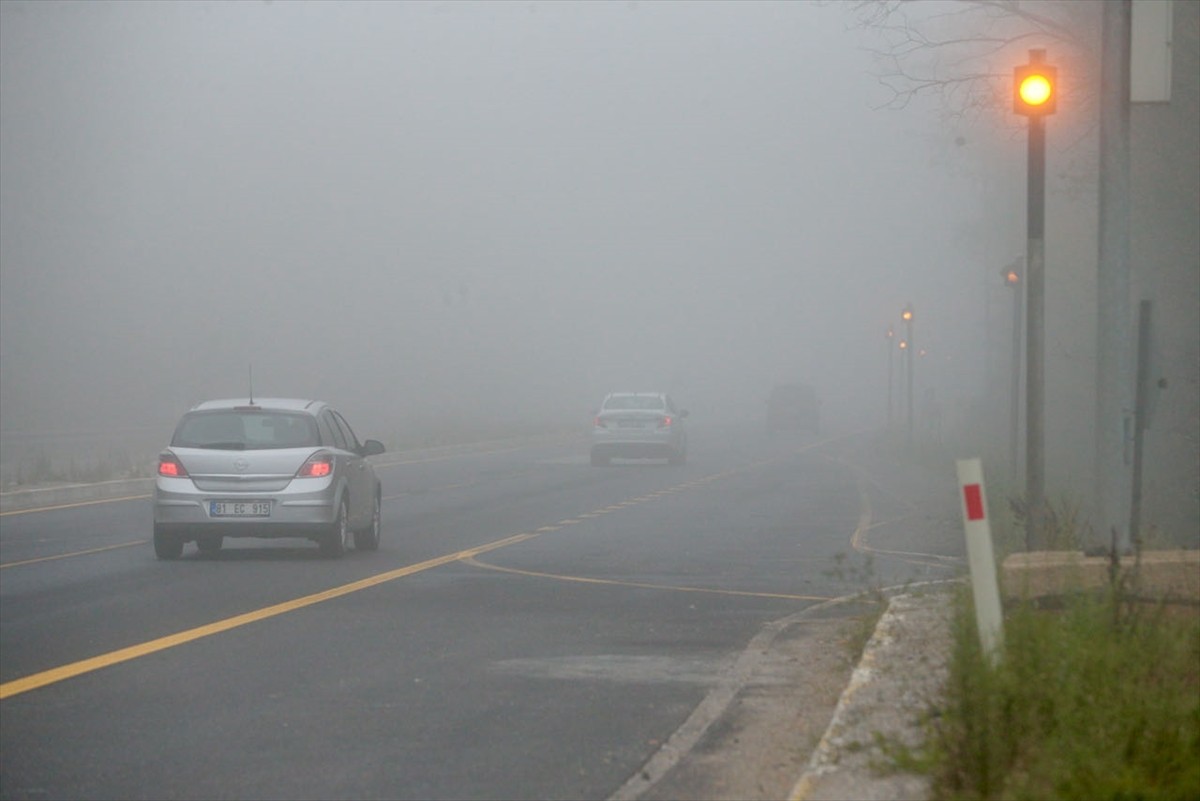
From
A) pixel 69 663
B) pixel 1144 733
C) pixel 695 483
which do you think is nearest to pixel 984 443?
pixel 695 483

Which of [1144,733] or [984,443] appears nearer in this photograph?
[1144,733]

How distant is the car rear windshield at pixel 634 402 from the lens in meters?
44.8

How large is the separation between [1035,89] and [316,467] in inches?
319

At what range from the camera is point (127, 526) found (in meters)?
22.8

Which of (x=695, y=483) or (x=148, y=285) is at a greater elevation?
(x=148, y=285)

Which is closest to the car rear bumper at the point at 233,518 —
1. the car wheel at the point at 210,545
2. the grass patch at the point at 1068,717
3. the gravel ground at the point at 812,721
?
the car wheel at the point at 210,545

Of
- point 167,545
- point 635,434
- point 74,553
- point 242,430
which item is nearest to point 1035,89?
point 242,430

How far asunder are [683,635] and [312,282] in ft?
472

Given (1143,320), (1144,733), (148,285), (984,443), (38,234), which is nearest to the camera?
(1144,733)

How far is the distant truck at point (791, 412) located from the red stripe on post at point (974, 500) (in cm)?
6721

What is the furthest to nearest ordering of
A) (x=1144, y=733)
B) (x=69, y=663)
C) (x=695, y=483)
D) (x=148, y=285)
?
1. (x=148, y=285)
2. (x=695, y=483)
3. (x=69, y=663)
4. (x=1144, y=733)

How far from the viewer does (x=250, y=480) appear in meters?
17.3

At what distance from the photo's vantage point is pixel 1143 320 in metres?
11.9

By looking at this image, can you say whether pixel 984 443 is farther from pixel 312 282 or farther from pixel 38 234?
pixel 312 282
